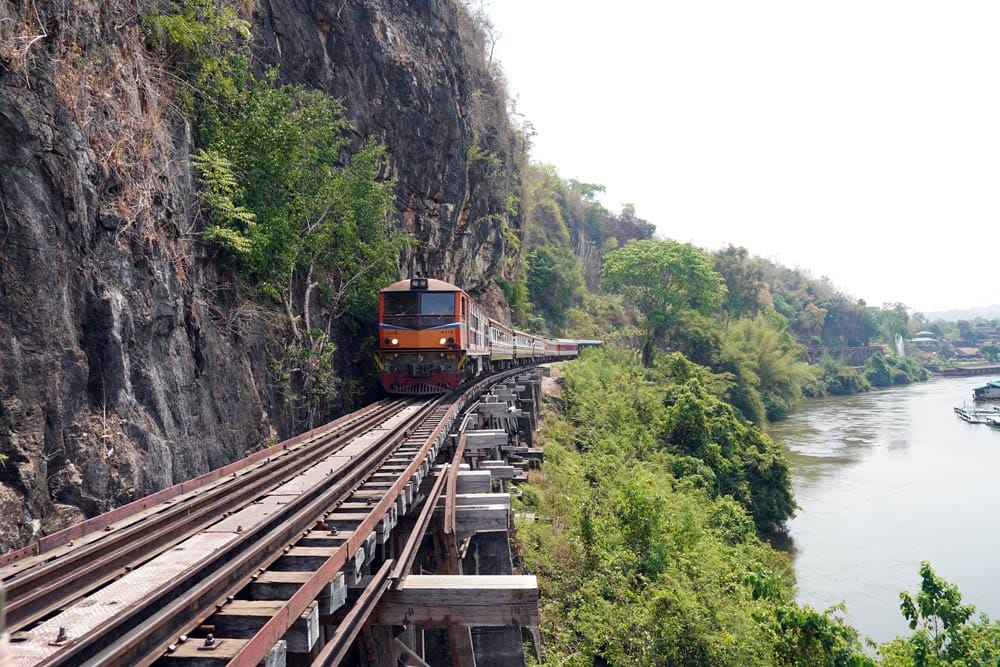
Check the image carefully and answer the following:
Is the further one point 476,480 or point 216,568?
point 476,480

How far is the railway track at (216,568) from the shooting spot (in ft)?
10.9

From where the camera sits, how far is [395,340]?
1602 cm

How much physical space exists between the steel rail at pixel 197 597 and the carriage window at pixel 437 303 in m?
10.5

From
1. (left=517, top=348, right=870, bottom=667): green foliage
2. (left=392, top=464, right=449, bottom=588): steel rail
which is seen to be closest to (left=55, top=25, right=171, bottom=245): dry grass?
(left=392, top=464, right=449, bottom=588): steel rail

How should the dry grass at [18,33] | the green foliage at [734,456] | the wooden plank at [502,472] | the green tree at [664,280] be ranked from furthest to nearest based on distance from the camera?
1. the green tree at [664,280]
2. the green foliage at [734,456]
3. the wooden plank at [502,472]
4. the dry grass at [18,33]

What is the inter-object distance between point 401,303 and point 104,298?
9.23 metres

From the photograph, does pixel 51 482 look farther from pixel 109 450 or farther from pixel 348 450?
pixel 348 450

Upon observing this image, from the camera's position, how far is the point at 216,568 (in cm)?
426

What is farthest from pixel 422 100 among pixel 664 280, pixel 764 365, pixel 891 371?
pixel 891 371

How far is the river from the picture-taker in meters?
16.2

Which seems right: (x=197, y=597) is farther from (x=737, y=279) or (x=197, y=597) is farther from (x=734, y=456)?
(x=737, y=279)

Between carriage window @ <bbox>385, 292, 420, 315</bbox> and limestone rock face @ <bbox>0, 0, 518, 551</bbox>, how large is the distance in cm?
406

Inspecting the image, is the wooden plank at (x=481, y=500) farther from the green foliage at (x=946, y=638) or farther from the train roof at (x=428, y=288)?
the train roof at (x=428, y=288)

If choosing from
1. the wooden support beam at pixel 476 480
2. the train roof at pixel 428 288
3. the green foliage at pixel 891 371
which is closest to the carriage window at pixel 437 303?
the train roof at pixel 428 288
